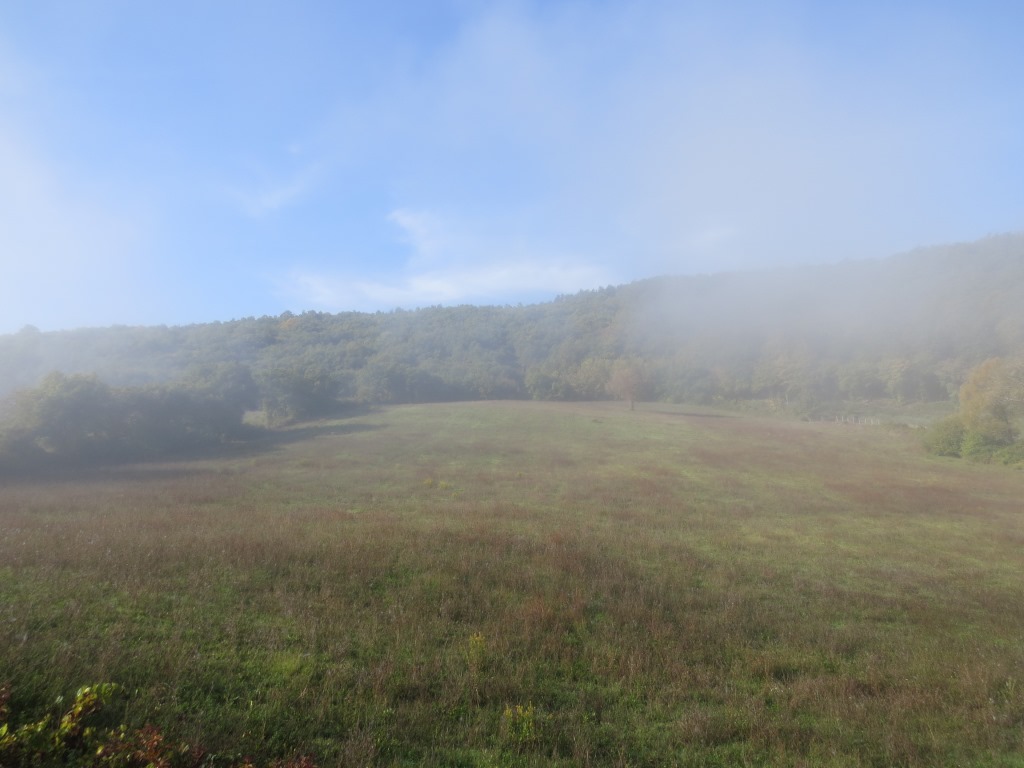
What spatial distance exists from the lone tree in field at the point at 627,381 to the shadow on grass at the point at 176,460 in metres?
40.1

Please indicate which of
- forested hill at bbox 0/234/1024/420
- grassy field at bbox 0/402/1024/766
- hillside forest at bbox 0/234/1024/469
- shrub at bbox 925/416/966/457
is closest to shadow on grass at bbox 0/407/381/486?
hillside forest at bbox 0/234/1024/469

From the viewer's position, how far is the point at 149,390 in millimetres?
47531

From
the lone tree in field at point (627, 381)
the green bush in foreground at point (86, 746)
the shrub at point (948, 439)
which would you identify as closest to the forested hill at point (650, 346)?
the lone tree in field at point (627, 381)

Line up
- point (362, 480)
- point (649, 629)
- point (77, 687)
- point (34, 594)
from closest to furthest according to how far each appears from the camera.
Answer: point (77, 687), point (34, 594), point (649, 629), point (362, 480)

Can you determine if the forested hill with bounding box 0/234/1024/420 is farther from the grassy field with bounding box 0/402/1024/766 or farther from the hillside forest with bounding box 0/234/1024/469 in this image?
the grassy field with bounding box 0/402/1024/766

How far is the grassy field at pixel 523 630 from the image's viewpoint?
5.07m

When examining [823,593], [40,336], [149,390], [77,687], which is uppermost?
[40,336]

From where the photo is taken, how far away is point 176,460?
40.7m

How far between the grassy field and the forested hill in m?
52.2

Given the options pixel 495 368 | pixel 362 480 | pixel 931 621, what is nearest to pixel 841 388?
pixel 495 368

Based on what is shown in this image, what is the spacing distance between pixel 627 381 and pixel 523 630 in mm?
76514

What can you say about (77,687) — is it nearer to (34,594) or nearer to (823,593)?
(34,594)

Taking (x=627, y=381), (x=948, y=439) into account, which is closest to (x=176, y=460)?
(x=948, y=439)

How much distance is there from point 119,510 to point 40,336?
66.0m
